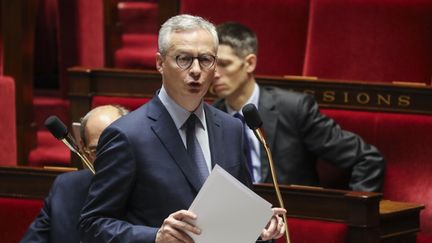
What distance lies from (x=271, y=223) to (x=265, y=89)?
55cm

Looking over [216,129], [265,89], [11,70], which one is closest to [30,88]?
[11,70]

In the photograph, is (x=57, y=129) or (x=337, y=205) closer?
(x=57, y=129)

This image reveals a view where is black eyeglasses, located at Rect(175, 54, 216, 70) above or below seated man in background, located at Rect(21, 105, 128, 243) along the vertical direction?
above

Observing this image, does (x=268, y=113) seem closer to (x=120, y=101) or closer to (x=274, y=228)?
(x=120, y=101)

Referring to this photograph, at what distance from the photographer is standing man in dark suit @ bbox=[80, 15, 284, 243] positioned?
Result: 2.07ft

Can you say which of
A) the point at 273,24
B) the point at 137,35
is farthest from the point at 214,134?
the point at 137,35

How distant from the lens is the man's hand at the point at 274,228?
624 mm

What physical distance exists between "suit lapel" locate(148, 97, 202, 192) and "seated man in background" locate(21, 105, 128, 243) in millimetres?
152

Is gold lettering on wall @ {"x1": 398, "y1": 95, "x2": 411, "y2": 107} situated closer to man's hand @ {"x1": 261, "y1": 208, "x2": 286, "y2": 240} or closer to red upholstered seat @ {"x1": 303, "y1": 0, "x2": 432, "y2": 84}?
red upholstered seat @ {"x1": 303, "y1": 0, "x2": 432, "y2": 84}

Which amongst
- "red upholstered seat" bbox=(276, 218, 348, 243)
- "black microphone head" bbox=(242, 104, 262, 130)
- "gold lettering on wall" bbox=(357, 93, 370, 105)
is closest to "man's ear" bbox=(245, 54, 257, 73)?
"gold lettering on wall" bbox=(357, 93, 370, 105)

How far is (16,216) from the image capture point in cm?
100

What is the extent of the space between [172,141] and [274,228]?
3.4 inches

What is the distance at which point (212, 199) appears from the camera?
59cm

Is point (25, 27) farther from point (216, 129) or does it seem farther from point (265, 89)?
point (216, 129)
